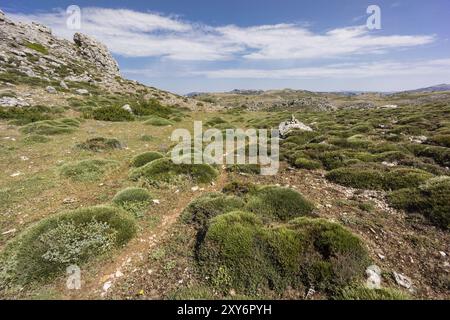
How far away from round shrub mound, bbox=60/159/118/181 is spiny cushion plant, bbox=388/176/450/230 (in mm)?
11838

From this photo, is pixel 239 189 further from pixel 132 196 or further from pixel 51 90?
pixel 51 90

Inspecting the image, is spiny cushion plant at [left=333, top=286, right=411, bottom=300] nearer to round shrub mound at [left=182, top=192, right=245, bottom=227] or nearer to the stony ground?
the stony ground

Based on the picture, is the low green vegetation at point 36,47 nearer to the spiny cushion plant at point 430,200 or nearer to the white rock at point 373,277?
the spiny cushion plant at point 430,200

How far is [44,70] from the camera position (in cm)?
4219

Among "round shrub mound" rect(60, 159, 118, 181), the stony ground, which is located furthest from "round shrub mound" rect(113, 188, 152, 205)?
"round shrub mound" rect(60, 159, 118, 181)

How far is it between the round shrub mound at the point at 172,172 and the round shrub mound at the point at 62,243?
332 cm

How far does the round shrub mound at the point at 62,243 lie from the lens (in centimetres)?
555

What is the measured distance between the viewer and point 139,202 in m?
8.66

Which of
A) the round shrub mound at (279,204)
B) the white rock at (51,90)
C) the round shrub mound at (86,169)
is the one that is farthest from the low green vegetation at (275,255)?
the white rock at (51,90)

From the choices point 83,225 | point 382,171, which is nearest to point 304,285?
point 83,225

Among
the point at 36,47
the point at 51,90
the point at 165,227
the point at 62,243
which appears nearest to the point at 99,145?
the point at 165,227

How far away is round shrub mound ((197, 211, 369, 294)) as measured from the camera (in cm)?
513
